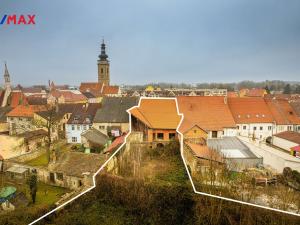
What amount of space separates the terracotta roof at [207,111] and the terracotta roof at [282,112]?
5750mm

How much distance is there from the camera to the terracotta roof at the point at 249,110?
22.5 m

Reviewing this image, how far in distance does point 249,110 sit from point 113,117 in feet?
41.9

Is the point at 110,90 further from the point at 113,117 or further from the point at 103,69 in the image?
the point at 113,117

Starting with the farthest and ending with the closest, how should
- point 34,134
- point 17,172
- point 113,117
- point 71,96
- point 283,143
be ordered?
point 71,96, point 113,117, point 34,134, point 283,143, point 17,172

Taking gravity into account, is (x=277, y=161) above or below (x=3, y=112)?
below

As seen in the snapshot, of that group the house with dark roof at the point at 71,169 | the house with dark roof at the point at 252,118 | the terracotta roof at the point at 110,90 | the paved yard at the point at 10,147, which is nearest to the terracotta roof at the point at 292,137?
the house with dark roof at the point at 252,118

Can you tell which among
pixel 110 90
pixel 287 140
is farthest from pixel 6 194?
pixel 110 90

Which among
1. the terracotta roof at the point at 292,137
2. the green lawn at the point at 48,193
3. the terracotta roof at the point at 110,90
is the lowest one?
the green lawn at the point at 48,193

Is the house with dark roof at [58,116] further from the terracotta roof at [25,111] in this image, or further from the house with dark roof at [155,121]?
the house with dark roof at [155,121]

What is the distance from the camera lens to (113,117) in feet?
76.2

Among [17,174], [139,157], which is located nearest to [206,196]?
[139,157]

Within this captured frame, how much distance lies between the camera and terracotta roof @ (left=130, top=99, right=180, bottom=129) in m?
5.81

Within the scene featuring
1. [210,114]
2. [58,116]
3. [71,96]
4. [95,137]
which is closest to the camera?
[210,114]

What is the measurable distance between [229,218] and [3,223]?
5468 millimetres
